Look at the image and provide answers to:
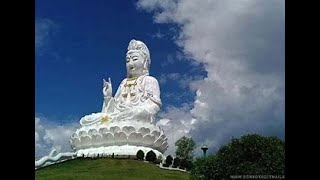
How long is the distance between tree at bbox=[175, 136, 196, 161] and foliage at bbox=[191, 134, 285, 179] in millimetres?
2432

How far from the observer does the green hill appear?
7.72 m

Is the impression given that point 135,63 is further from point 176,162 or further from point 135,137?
point 176,162

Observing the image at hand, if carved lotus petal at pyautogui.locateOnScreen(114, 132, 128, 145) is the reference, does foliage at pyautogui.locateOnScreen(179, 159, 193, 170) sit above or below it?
below

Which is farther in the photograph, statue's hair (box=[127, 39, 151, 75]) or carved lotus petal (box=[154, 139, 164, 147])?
statue's hair (box=[127, 39, 151, 75])

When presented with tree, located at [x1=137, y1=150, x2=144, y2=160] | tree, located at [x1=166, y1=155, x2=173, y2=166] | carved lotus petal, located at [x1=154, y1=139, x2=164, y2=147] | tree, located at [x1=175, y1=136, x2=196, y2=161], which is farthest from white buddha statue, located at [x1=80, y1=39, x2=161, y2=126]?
tree, located at [x1=175, y1=136, x2=196, y2=161]

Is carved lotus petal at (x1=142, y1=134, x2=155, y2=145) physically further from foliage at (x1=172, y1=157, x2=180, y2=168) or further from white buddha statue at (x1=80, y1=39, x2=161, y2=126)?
foliage at (x1=172, y1=157, x2=180, y2=168)

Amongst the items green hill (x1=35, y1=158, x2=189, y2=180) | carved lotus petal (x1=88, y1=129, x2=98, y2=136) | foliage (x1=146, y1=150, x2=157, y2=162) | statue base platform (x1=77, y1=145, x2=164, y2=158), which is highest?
carved lotus petal (x1=88, y1=129, x2=98, y2=136)

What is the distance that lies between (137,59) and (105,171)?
111 inches

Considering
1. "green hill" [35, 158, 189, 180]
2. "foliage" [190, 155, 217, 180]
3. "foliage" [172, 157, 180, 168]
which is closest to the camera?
"foliage" [190, 155, 217, 180]

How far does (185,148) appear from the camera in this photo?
28.3ft

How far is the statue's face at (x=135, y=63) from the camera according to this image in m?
10.3

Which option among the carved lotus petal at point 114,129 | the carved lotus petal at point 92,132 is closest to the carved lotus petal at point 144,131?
the carved lotus petal at point 114,129
